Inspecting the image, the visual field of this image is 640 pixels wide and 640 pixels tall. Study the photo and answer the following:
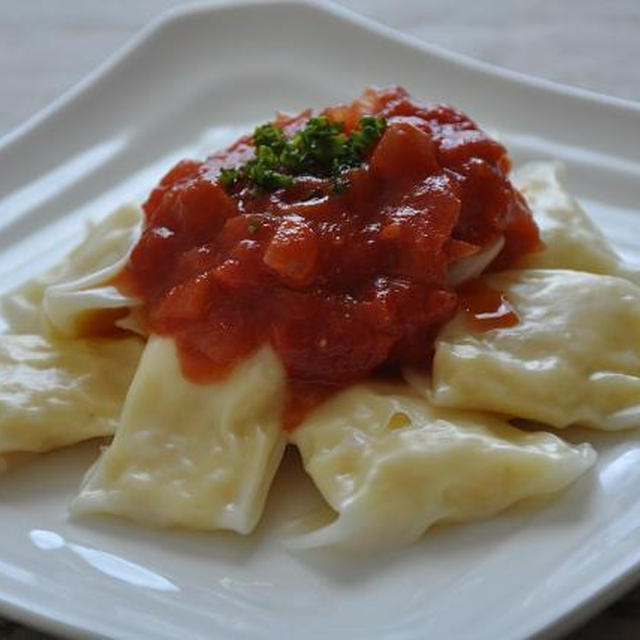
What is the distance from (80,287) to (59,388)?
364mm

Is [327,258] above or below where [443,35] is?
above

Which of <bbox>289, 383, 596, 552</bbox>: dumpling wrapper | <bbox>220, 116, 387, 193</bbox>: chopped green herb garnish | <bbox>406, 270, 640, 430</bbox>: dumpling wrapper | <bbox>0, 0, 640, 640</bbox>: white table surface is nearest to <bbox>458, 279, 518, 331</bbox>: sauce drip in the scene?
<bbox>406, 270, 640, 430</bbox>: dumpling wrapper

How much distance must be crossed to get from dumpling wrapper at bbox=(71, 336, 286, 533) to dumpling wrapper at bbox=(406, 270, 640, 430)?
1.49ft

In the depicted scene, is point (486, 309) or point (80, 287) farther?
point (80, 287)

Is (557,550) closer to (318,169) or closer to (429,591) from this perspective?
(429,591)

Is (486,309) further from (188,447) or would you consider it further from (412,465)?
(188,447)

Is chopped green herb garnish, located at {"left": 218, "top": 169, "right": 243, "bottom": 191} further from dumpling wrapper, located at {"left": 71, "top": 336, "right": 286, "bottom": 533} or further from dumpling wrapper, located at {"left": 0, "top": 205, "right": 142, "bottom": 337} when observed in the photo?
dumpling wrapper, located at {"left": 71, "top": 336, "right": 286, "bottom": 533}

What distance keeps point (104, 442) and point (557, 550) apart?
4.61ft

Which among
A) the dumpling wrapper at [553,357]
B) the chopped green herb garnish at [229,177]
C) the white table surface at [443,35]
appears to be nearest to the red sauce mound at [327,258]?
the chopped green herb garnish at [229,177]

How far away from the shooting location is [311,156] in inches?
145

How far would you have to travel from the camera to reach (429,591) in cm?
293

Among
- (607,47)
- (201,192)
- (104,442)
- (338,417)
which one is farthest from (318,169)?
Answer: (607,47)

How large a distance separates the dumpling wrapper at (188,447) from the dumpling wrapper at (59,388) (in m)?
0.14

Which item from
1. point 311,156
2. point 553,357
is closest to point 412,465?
point 553,357
